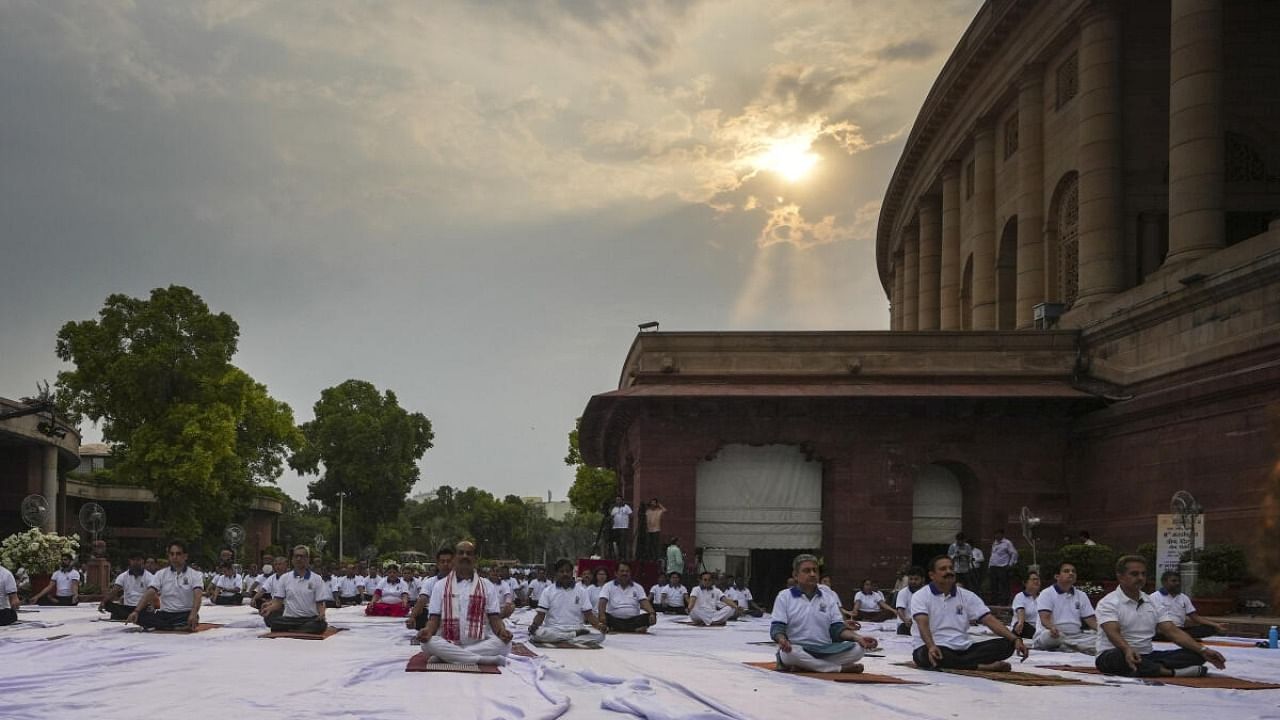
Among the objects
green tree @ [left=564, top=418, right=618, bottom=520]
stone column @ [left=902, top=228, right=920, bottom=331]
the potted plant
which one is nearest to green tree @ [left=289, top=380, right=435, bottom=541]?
green tree @ [left=564, top=418, right=618, bottom=520]

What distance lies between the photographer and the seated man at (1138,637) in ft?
44.4

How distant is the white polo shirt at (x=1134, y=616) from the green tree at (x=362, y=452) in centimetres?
6506

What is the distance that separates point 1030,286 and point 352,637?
2593cm

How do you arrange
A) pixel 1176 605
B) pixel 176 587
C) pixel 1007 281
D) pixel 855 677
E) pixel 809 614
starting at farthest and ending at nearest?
pixel 1007 281, pixel 176 587, pixel 1176 605, pixel 809 614, pixel 855 677

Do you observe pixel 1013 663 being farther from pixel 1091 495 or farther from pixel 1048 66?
pixel 1048 66

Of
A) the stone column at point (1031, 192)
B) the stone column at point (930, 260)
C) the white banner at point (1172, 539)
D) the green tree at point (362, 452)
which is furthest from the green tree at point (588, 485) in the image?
the white banner at point (1172, 539)

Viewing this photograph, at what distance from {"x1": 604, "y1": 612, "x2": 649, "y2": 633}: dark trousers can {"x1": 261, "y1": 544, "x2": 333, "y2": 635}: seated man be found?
5161mm

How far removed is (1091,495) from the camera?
31266mm

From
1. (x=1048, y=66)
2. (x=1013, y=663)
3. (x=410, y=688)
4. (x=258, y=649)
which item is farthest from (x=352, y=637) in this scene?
(x=1048, y=66)

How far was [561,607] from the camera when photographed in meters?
19.3

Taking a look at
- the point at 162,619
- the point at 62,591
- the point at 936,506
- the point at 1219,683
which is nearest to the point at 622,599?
the point at 162,619

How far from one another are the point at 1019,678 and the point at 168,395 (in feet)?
134

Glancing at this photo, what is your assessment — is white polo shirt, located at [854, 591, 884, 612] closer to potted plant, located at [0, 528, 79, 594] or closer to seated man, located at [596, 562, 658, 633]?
seated man, located at [596, 562, 658, 633]

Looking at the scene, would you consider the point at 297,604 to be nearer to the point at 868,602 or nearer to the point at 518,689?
the point at 518,689
